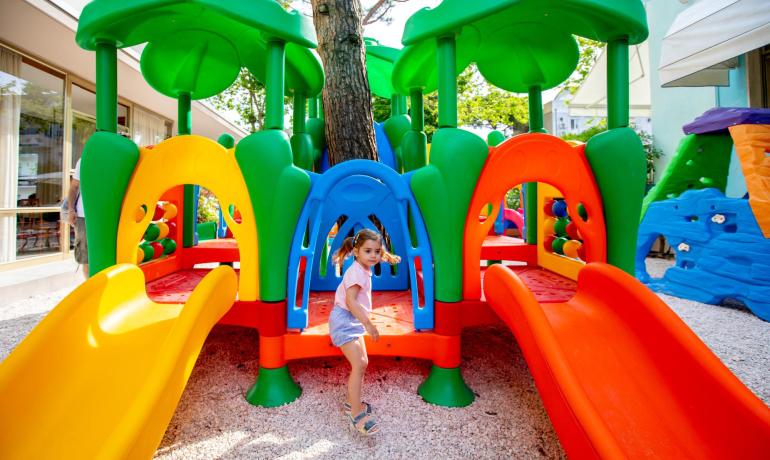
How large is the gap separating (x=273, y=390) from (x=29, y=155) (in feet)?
22.9

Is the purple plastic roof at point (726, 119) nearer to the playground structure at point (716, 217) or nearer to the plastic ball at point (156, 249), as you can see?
the playground structure at point (716, 217)

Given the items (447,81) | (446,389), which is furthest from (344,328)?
(447,81)

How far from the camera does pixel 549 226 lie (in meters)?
3.89

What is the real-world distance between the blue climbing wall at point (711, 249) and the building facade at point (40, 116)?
345 inches

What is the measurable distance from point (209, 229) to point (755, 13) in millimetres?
8497

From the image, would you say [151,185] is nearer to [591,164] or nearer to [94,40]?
[94,40]

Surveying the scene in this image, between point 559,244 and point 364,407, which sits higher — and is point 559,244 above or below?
above

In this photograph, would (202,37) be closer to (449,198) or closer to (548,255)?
(449,198)

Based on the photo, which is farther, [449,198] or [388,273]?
[388,273]

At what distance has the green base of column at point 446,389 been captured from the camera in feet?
7.62

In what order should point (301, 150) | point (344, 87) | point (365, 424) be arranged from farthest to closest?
point (344, 87) → point (301, 150) → point (365, 424)

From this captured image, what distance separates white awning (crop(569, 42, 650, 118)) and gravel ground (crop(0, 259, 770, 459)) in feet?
28.0

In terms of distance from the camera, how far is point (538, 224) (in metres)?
4.05

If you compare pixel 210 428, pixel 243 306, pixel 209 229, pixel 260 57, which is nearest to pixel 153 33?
pixel 260 57
